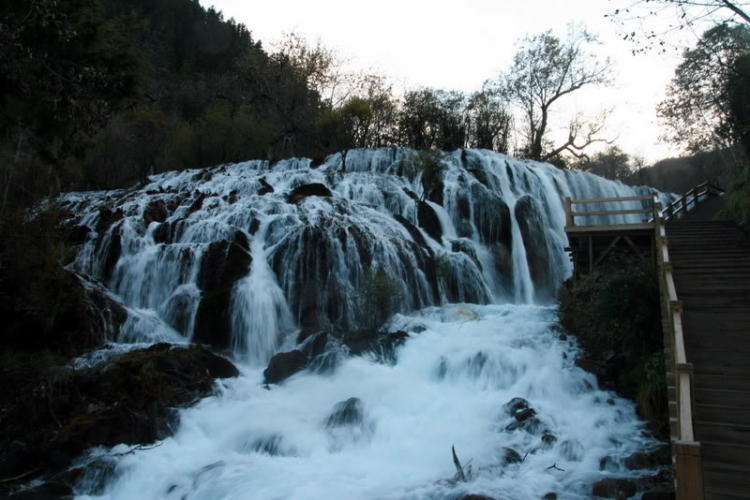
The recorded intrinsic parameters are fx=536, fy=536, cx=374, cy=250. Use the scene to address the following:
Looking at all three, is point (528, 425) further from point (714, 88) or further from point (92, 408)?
point (714, 88)

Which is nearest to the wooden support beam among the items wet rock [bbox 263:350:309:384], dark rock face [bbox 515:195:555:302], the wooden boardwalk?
the wooden boardwalk

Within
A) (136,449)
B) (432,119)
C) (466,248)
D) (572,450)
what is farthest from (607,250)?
(432,119)

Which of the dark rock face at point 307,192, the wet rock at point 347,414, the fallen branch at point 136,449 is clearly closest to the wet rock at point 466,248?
the dark rock face at point 307,192

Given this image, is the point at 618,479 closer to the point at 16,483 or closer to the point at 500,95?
the point at 16,483

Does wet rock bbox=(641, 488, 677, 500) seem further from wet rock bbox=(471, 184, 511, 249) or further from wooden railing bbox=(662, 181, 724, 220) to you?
wooden railing bbox=(662, 181, 724, 220)

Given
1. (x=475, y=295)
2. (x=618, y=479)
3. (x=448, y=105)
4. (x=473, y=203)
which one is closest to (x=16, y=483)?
(x=618, y=479)

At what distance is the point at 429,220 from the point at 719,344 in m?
14.1

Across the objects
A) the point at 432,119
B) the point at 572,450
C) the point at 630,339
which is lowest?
the point at 572,450

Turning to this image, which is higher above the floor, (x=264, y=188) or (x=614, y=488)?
(x=264, y=188)

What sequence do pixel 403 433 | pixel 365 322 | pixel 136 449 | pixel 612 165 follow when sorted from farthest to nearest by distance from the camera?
pixel 612 165, pixel 365 322, pixel 403 433, pixel 136 449

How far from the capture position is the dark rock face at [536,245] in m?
19.9

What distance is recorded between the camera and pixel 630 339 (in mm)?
10516

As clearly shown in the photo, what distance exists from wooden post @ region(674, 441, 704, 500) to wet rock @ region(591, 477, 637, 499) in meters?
2.53

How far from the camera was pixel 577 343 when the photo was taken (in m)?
12.3
